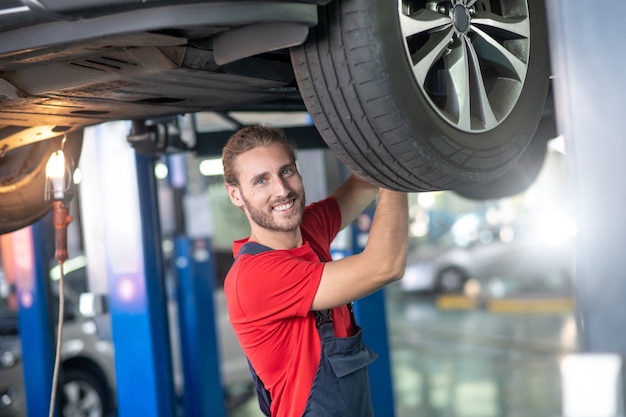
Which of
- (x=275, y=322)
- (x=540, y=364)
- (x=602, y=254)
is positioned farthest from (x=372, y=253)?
(x=540, y=364)

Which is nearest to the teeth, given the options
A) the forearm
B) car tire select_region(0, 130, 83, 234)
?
the forearm

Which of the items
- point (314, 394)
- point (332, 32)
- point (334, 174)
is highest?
point (332, 32)

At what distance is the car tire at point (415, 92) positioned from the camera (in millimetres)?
1629

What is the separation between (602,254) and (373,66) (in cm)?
66

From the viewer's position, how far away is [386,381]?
3844 mm

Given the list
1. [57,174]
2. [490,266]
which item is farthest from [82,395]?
[490,266]

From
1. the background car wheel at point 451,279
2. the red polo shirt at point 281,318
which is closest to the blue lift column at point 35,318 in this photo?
the red polo shirt at point 281,318

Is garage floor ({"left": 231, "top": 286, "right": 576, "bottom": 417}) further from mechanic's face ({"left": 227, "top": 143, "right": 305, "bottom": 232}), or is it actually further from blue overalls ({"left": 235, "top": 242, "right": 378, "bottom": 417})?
mechanic's face ({"left": 227, "top": 143, "right": 305, "bottom": 232})

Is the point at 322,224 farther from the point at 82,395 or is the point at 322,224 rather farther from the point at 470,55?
the point at 82,395

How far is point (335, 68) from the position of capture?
165cm

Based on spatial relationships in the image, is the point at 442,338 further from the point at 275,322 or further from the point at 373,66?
the point at 373,66

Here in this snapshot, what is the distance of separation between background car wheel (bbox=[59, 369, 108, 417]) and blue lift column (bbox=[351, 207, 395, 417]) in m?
2.61

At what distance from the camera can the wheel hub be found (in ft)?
6.09

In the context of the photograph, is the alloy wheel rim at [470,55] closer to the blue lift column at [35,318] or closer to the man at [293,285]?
the man at [293,285]
